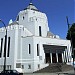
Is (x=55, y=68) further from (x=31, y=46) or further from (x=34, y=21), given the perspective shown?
(x=34, y=21)

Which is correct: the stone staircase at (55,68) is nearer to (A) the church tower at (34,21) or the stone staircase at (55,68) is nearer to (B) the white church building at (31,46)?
(B) the white church building at (31,46)

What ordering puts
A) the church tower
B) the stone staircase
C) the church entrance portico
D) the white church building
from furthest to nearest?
1. the church tower
2. the church entrance portico
3. the white church building
4. the stone staircase

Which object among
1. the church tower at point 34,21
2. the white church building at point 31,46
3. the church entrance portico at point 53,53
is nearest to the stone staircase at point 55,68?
the white church building at point 31,46

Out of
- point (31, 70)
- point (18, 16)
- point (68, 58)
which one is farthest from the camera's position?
point (18, 16)

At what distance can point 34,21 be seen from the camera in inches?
2168

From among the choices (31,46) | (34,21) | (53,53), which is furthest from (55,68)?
(34,21)

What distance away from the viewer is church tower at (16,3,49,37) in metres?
55.3

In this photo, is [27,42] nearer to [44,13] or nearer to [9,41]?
[9,41]

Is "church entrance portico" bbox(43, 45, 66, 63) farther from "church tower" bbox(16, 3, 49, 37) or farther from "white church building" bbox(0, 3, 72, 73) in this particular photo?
"church tower" bbox(16, 3, 49, 37)

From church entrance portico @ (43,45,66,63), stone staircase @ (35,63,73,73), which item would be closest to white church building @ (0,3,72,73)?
church entrance portico @ (43,45,66,63)

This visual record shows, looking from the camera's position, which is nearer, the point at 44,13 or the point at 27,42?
the point at 27,42

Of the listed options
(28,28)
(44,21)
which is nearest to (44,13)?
(44,21)

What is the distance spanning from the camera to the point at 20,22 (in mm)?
58375

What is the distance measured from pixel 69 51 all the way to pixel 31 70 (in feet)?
43.6
